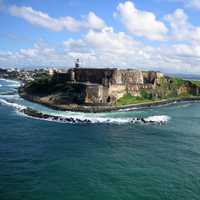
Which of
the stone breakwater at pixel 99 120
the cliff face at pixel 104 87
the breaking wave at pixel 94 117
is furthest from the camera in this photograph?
the cliff face at pixel 104 87

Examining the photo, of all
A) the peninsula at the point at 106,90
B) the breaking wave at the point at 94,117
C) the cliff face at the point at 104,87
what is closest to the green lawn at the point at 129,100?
the peninsula at the point at 106,90

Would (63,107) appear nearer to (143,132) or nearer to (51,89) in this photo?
(51,89)

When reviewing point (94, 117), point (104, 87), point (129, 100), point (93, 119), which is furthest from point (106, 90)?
point (93, 119)

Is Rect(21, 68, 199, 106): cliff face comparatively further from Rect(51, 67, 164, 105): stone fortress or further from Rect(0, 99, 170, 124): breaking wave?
Rect(0, 99, 170, 124): breaking wave

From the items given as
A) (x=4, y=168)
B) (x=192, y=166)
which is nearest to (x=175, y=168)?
(x=192, y=166)

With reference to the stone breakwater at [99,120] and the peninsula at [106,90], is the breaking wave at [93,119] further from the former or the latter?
the peninsula at [106,90]
